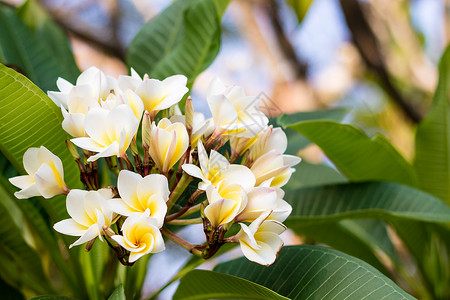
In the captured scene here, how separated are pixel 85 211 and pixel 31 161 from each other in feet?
0.30

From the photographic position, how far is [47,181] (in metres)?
0.47

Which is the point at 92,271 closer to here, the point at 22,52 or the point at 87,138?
the point at 87,138

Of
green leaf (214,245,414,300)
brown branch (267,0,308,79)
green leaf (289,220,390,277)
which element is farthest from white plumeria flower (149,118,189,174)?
brown branch (267,0,308,79)

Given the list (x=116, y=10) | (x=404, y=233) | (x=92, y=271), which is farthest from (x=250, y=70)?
(x=92, y=271)

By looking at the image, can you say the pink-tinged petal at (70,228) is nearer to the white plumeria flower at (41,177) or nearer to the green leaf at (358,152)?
the white plumeria flower at (41,177)

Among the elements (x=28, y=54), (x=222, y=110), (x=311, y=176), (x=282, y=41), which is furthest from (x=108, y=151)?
(x=282, y=41)

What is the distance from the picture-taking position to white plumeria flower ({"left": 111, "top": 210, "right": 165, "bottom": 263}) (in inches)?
16.5

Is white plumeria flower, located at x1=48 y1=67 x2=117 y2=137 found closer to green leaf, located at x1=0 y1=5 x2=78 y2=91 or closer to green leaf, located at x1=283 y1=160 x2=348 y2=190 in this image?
green leaf, located at x1=0 y1=5 x2=78 y2=91

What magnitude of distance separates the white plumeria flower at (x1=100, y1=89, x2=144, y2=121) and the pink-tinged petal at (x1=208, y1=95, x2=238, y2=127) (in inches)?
3.0

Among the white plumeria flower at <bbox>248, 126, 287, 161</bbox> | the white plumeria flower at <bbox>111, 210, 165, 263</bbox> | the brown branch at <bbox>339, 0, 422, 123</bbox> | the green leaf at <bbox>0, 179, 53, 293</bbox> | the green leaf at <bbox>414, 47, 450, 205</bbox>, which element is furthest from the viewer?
the brown branch at <bbox>339, 0, 422, 123</bbox>

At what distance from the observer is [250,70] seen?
103 inches

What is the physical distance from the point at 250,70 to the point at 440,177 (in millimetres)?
1747

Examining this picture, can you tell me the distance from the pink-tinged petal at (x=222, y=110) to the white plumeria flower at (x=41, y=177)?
0.17 m

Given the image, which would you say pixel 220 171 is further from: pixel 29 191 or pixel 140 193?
pixel 29 191
